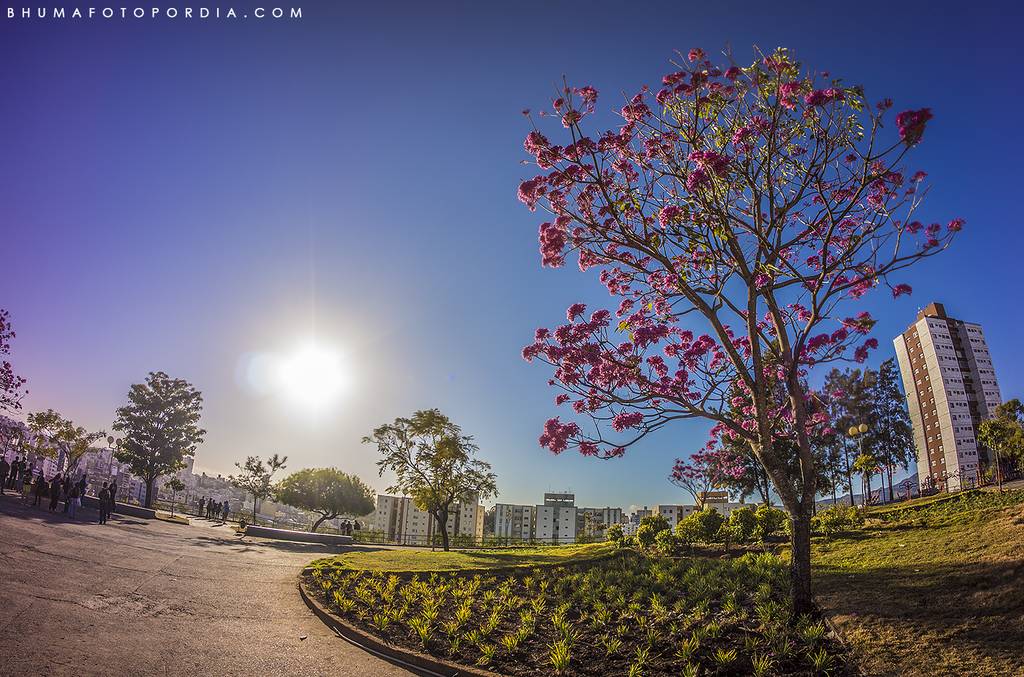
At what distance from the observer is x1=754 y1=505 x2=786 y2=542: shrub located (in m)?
15.8

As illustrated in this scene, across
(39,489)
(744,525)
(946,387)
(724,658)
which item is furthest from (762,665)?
(946,387)

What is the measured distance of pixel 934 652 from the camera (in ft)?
19.5

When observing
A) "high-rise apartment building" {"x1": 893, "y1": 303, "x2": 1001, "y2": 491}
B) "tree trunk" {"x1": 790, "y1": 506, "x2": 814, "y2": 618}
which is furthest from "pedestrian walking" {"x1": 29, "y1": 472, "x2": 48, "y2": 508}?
"high-rise apartment building" {"x1": 893, "y1": 303, "x2": 1001, "y2": 491}

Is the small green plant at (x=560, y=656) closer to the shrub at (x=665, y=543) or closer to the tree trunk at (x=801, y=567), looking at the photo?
the tree trunk at (x=801, y=567)

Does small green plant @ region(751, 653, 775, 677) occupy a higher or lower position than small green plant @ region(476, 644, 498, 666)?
higher

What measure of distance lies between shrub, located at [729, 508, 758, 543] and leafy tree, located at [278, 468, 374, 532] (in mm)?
57632

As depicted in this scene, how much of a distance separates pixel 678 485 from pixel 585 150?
34299mm

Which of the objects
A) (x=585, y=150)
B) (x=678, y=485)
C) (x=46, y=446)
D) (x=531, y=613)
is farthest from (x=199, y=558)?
(x=46, y=446)

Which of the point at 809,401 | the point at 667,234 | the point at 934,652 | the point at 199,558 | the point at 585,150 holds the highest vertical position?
the point at 585,150

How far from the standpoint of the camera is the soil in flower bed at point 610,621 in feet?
21.7

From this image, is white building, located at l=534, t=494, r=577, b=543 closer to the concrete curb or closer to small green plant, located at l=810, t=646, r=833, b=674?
the concrete curb

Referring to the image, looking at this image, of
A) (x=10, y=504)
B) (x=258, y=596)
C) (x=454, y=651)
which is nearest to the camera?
(x=454, y=651)

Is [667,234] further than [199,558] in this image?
No

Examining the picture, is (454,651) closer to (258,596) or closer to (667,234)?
(258,596)
